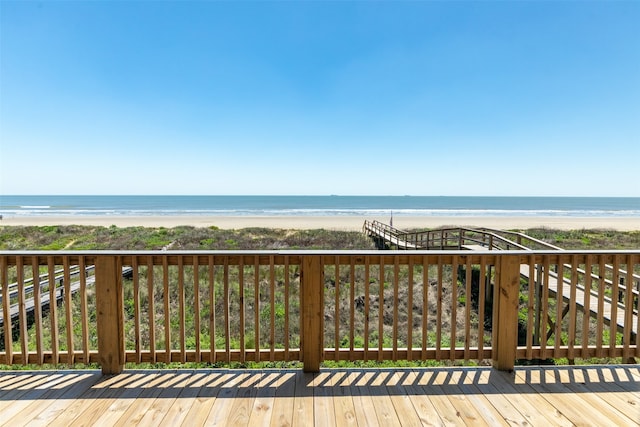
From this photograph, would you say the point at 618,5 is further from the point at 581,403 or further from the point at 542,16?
the point at 581,403

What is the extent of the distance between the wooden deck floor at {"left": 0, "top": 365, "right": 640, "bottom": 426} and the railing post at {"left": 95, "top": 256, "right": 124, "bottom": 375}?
0.13m

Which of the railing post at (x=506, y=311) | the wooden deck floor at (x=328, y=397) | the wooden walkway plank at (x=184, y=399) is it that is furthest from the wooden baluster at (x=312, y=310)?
the railing post at (x=506, y=311)

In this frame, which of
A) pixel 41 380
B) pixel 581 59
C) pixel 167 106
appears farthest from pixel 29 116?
pixel 581 59

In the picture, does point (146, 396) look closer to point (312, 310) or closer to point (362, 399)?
point (312, 310)

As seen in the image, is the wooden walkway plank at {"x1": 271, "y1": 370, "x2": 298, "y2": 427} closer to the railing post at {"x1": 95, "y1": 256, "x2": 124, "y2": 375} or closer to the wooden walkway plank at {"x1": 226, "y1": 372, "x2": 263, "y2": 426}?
the wooden walkway plank at {"x1": 226, "y1": 372, "x2": 263, "y2": 426}

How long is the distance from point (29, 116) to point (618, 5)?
62.6ft

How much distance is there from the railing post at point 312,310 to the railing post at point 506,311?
1457 mm

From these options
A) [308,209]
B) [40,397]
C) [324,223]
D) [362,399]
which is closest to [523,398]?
[362,399]

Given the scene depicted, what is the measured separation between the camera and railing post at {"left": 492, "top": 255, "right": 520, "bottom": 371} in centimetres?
235

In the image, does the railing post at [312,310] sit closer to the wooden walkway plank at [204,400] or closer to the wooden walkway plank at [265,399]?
the wooden walkway plank at [265,399]

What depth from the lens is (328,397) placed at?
80.4 inches

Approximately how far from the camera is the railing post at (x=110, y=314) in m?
2.28

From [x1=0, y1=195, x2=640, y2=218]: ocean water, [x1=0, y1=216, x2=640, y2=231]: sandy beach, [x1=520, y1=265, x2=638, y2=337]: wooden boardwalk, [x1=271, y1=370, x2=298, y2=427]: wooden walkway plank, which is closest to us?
[x1=271, y1=370, x2=298, y2=427]: wooden walkway plank

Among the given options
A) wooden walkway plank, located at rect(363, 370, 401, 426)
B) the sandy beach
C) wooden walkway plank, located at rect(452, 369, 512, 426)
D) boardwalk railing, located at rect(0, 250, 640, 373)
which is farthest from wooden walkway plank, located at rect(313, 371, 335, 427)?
the sandy beach
